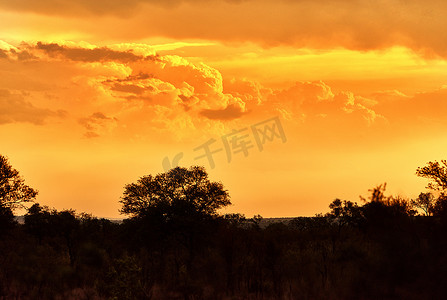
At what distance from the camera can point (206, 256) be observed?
60.9 m

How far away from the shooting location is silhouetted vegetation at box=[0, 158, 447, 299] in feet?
142

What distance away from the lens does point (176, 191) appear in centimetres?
8812

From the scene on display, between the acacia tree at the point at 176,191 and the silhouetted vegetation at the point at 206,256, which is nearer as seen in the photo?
the silhouetted vegetation at the point at 206,256

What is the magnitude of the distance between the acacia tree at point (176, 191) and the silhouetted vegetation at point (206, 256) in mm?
162

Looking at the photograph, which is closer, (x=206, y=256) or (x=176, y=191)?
(x=206, y=256)

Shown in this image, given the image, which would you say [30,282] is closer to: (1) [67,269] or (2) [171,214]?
(1) [67,269]

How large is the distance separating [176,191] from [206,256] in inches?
1107

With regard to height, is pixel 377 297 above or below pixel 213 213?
below

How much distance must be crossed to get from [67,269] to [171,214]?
15.1 meters

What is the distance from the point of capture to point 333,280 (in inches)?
1906

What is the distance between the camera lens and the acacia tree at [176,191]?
266 ft

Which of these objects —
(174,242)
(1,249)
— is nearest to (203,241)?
(174,242)

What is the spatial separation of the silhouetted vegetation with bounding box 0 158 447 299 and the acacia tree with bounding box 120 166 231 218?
0.16 metres

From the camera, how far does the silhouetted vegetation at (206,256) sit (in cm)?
4331
